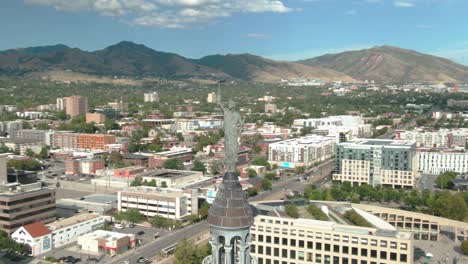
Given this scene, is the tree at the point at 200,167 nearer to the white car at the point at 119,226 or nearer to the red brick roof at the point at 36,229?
the white car at the point at 119,226

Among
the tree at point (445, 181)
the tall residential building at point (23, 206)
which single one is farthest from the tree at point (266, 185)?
the tall residential building at point (23, 206)

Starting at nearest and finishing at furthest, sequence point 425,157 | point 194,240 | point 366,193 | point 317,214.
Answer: point 317,214 < point 194,240 < point 366,193 < point 425,157

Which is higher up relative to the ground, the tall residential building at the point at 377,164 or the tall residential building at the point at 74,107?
the tall residential building at the point at 74,107

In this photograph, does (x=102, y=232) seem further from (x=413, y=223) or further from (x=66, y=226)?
(x=413, y=223)

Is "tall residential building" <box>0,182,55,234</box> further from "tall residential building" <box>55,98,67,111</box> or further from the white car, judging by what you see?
"tall residential building" <box>55,98,67,111</box>

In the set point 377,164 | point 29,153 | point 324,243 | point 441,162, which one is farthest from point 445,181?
point 29,153

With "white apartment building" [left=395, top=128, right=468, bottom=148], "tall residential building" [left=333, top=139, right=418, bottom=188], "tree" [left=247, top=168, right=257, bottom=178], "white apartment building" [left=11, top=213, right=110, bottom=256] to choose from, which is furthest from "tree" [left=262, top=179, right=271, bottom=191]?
"white apartment building" [left=395, top=128, right=468, bottom=148]

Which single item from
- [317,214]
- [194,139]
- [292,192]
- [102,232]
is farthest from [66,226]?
[194,139]
